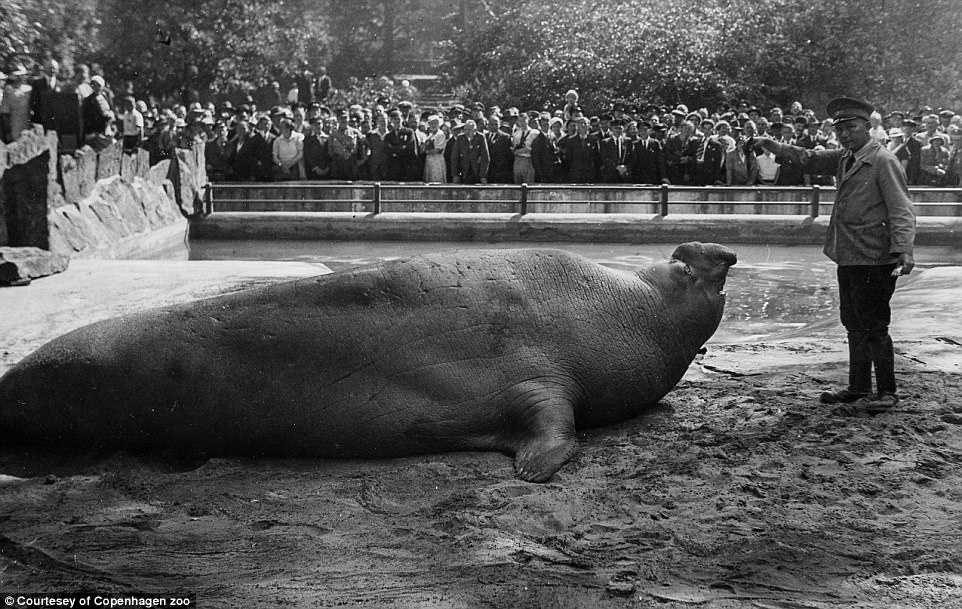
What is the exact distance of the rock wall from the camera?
A: 39.3ft

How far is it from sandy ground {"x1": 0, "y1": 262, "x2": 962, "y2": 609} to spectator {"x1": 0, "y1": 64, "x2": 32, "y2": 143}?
1363 cm

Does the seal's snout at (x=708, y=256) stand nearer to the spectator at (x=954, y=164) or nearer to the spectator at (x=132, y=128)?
the spectator at (x=954, y=164)

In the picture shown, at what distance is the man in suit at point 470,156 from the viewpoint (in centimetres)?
1870

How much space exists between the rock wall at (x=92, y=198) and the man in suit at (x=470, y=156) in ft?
14.7

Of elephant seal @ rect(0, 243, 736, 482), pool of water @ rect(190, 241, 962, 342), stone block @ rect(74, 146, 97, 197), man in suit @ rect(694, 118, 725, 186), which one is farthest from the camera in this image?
man in suit @ rect(694, 118, 725, 186)

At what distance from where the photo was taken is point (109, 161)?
1450 cm

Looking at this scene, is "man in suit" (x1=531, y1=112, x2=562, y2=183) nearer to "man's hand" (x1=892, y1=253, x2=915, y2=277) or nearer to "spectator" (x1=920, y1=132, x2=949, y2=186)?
"spectator" (x1=920, y1=132, x2=949, y2=186)

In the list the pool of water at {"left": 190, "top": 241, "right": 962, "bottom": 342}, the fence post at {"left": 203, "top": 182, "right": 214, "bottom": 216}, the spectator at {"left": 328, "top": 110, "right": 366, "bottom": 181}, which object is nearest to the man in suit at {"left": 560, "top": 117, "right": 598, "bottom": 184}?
the pool of water at {"left": 190, "top": 241, "right": 962, "bottom": 342}

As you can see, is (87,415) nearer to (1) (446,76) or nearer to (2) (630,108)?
(2) (630,108)

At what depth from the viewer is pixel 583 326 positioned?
5.73 m

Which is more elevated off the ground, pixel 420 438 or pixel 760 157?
pixel 760 157

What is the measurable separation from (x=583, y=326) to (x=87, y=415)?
8.52 feet

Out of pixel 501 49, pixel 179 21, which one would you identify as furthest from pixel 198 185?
pixel 501 49

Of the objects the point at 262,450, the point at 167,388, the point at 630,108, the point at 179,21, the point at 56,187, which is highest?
the point at 179,21
